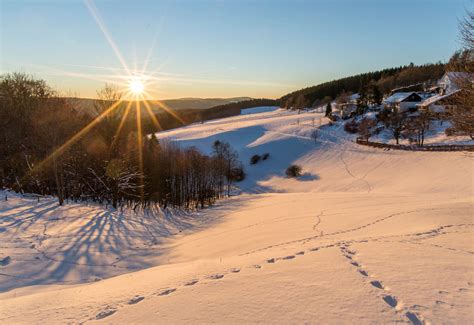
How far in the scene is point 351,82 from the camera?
125 metres

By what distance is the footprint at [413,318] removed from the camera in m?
4.11

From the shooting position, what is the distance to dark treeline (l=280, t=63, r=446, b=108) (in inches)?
3858

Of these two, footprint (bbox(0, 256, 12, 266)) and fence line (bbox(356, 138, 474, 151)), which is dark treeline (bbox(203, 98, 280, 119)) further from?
footprint (bbox(0, 256, 12, 266))

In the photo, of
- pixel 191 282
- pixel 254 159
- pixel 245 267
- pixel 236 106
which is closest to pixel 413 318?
pixel 245 267

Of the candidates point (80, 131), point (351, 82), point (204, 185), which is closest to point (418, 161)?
point (204, 185)

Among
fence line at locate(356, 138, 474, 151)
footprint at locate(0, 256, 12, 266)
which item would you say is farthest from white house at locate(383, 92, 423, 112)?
footprint at locate(0, 256, 12, 266)

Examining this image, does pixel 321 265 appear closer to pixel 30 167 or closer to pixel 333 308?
pixel 333 308

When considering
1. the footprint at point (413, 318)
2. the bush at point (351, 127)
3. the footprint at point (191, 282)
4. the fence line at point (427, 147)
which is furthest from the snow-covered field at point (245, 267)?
the bush at point (351, 127)

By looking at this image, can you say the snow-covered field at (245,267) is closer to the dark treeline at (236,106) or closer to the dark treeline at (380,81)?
the dark treeline at (380,81)

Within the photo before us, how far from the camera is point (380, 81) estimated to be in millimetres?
103250

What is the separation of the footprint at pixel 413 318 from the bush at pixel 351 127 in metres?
64.1

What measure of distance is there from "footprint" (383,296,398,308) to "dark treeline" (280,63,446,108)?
86.8 metres

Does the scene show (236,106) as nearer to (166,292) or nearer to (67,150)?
(67,150)

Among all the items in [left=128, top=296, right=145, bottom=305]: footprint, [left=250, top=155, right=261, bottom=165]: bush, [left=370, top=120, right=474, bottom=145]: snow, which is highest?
[left=370, top=120, right=474, bottom=145]: snow
